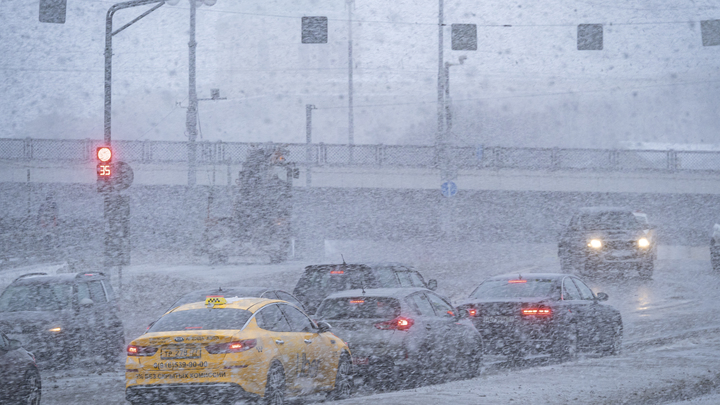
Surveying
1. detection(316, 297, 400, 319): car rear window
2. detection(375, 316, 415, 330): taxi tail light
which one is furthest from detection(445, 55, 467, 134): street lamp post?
detection(375, 316, 415, 330): taxi tail light

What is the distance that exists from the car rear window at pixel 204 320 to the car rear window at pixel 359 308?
6.93ft

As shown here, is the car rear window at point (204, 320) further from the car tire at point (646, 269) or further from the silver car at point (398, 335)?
the car tire at point (646, 269)

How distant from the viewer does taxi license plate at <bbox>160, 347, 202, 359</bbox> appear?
27.6 feet

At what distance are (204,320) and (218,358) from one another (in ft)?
2.28

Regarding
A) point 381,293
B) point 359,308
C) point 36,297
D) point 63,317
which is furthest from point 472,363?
point 36,297

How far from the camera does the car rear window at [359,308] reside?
1060cm

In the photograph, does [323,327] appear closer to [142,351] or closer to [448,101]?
[142,351]

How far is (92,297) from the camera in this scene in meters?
14.2

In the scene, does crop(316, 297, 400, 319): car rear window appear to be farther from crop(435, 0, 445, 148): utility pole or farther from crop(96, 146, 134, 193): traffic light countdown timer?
crop(435, 0, 445, 148): utility pole

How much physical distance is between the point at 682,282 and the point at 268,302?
60.2 feet

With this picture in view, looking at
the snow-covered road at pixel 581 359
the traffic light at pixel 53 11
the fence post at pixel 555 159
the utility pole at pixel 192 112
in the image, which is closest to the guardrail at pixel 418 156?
the fence post at pixel 555 159

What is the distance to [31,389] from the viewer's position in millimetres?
9125

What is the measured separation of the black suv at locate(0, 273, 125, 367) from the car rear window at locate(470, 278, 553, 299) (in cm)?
575

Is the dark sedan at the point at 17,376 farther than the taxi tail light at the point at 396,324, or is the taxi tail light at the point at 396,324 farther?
the taxi tail light at the point at 396,324
